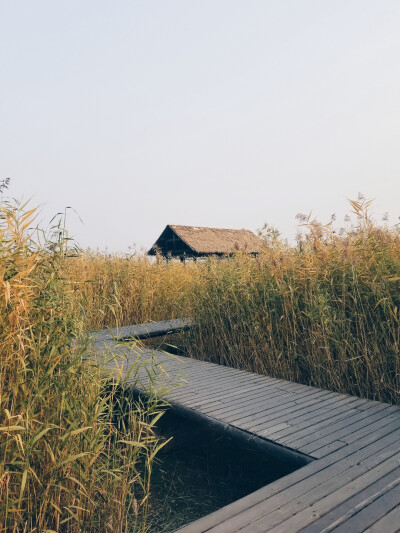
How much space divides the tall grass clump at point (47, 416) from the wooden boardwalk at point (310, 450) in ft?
1.26

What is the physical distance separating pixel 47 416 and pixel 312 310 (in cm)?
229

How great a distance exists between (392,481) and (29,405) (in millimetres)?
1581

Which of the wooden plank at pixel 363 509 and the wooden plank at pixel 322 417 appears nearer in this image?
the wooden plank at pixel 363 509

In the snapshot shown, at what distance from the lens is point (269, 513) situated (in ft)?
5.49

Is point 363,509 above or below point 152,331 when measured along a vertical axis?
below

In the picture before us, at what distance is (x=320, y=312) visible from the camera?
135 inches

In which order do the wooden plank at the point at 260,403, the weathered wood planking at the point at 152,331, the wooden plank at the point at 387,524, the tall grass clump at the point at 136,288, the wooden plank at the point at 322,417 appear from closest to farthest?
1. the wooden plank at the point at 387,524
2. the wooden plank at the point at 322,417
3. the wooden plank at the point at 260,403
4. the weathered wood planking at the point at 152,331
5. the tall grass clump at the point at 136,288

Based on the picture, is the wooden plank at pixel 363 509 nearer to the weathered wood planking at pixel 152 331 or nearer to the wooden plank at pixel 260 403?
the wooden plank at pixel 260 403

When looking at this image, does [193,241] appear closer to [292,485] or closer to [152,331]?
[152,331]

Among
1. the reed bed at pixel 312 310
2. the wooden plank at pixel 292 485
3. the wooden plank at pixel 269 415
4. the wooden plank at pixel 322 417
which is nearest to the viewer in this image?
the wooden plank at pixel 292 485

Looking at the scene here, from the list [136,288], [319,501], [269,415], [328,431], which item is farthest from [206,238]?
[319,501]

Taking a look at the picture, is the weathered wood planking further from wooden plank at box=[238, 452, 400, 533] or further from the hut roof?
the hut roof

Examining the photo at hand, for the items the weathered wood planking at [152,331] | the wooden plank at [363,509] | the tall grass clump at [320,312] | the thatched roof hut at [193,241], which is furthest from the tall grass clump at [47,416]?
the thatched roof hut at [193,241]

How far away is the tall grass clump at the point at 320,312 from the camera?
325 cm
